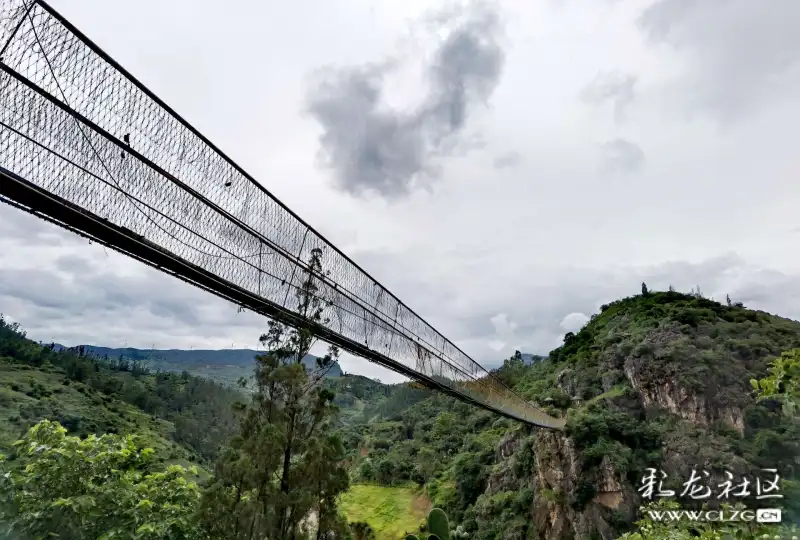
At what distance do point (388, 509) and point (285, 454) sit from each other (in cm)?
2027

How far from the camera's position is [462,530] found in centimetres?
1564

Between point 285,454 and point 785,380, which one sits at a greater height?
point 785,380

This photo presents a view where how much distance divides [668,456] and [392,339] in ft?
34.2

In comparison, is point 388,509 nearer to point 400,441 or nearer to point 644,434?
point 400,441

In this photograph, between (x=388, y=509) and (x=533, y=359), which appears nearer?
(x=388, y=509)

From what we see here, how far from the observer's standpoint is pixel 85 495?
12.9 ft

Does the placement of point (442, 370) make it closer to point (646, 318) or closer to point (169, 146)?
point (169, 146)

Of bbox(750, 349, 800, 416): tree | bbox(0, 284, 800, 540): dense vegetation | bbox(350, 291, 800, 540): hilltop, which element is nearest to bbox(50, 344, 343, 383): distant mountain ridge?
bbox(0, 284, 800, 540): dense vegetation

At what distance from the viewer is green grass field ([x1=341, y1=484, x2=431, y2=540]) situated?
63.8 feet

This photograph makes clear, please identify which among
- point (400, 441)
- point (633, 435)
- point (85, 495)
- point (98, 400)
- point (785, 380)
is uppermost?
point (785, 380)

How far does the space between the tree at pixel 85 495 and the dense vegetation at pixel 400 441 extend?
16mm

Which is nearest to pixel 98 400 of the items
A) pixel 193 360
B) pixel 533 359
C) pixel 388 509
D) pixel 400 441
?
Answer: pixel 400 441

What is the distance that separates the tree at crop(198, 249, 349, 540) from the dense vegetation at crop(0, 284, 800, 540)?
0.05ft

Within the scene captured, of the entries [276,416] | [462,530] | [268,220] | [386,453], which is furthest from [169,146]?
[386,453]
